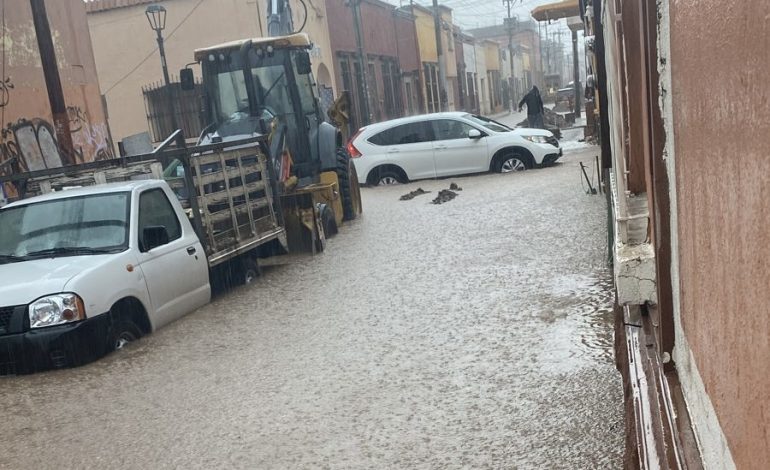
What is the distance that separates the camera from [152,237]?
6848 millimetres

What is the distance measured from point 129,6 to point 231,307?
19406 millimetres

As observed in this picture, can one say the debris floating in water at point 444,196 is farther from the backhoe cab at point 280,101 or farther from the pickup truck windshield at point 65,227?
the pickup truck windshield at point 65,227

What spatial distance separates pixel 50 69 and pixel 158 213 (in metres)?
4.29

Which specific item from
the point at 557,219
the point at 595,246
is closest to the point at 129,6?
the point at 557,219

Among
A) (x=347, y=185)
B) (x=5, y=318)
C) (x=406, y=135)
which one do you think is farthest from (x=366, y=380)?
(x=406, y=135)

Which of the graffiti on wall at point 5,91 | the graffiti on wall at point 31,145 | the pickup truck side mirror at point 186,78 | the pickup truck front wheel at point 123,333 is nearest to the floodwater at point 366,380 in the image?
the pickup truck front wheel at point 123,333

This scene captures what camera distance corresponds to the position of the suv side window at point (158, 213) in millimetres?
7172

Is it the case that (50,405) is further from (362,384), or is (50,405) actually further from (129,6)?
(129,6)

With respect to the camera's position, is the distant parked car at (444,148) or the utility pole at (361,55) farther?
the utility pole at (361,55)

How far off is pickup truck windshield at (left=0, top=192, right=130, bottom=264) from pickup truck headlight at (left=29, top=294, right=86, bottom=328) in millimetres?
780

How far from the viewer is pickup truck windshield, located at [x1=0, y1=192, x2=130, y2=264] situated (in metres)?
6.68

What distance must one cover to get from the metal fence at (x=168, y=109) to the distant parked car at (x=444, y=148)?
356 inches

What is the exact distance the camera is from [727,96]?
135cm

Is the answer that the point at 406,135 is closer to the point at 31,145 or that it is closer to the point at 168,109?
the point at 31,145
